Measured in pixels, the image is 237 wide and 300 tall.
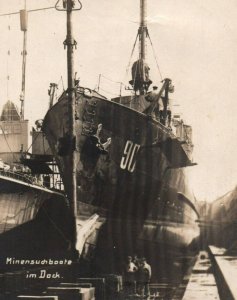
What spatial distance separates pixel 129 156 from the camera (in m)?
10.9

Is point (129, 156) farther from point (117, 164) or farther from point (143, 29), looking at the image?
point (143, 29)

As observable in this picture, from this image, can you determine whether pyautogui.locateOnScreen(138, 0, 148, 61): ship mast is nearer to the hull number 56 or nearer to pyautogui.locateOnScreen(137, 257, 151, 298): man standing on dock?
the hull number 56

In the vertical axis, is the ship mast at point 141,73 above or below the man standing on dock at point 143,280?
above

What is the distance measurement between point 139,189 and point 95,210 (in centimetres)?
147

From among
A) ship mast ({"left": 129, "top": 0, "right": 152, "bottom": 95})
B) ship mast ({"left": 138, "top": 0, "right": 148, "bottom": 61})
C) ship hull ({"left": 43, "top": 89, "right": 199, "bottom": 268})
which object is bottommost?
ship hull ({"left": 43, "top": 89, "right": 199, "bottom": 268})

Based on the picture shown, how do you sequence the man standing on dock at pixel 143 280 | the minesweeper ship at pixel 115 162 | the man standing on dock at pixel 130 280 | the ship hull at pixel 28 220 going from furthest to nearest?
the ship hull at pixel 28 220 < the minesweeper ship at pixel 115 162 < the man standing on dock at pixel 130 280 < the man standing on dock at pixel 143 280

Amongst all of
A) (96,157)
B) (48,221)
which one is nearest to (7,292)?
(96,157)

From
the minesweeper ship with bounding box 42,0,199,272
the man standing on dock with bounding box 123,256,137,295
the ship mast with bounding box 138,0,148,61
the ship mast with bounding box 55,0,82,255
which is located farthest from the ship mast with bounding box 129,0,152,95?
the man standing on dock with bounding box 123,256,137,295

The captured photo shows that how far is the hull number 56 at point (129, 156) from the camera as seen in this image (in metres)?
10.8

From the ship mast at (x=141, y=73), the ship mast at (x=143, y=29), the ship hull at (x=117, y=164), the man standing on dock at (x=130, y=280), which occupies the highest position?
the ship mast at (x=143, y=29)

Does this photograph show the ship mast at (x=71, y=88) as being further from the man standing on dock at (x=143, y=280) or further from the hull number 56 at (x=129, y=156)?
the man standing on dock at (x=143, y=280)

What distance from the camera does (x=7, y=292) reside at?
8.58 metres

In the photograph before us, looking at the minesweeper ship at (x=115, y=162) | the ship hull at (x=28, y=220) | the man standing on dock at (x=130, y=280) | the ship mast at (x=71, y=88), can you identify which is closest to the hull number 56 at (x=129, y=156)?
the minesweeper ship at (x=115, y=162)

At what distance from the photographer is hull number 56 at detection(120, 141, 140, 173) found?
35.5 ft
